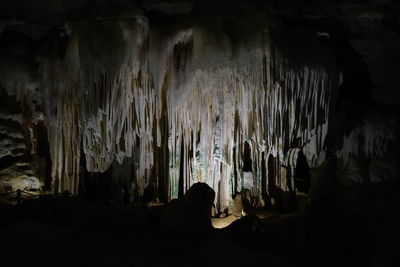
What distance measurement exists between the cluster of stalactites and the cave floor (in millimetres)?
2994

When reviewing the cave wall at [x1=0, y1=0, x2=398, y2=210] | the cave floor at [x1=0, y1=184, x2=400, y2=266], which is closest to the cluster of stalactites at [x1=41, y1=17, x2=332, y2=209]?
the cave wall at [x1=0, y1=0, x2=398, y2=210]

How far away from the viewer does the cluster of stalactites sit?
905cm

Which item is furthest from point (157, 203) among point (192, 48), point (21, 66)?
point (21, 66)

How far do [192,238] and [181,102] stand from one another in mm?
4010

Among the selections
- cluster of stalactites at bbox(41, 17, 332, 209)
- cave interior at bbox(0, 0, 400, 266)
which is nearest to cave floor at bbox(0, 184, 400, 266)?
cave interior at bbox(0, 0, 400, 266)

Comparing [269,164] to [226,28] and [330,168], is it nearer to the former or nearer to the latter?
[330,168]

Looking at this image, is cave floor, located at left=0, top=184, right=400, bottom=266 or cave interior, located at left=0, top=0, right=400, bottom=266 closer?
cave floor, located at left=0, top=184, right=400, bottom=266

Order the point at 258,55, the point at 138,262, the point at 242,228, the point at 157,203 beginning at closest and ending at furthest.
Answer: the point at 138,262, the point at 242,228, the point at 258,55, the point at 157,203

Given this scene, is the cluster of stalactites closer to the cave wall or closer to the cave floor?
the cave wall

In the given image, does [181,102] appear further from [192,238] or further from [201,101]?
[192,238]

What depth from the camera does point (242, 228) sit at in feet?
22.4

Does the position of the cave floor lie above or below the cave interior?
below

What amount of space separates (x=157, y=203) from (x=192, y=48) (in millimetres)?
3951

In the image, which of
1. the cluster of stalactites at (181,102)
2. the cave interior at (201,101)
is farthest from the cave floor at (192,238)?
the cluster of stalactites at (181,102)
